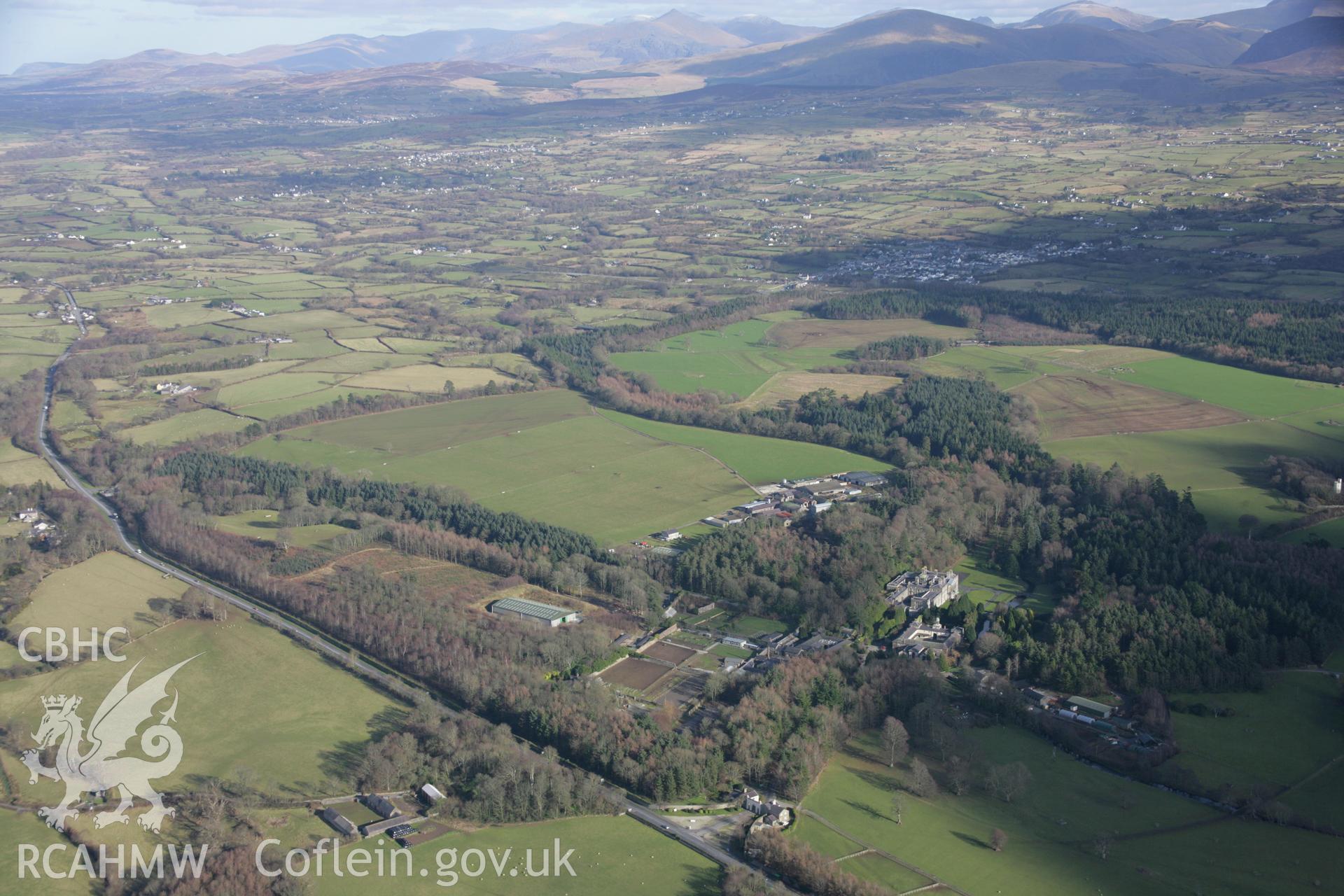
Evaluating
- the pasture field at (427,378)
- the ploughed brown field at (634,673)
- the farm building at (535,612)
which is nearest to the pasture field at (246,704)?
the farm building at (535,612)

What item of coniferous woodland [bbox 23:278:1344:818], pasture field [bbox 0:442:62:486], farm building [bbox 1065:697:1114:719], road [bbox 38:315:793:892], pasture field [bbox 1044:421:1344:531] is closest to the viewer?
road [bbox 38:315:793:892]

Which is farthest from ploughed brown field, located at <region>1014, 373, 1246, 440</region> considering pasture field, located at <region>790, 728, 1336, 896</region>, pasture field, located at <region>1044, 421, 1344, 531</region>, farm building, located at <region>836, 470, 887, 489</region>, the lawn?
pasture field, located at <region>790, 728, 1336, 896</region>

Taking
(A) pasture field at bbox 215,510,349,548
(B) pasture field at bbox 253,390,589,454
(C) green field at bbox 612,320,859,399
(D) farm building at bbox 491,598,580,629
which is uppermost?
(C) green field at bbox 612,320,859,399

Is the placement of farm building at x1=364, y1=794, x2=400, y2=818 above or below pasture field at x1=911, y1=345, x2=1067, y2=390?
below

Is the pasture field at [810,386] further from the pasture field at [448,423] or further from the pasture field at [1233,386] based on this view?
the pasture field at [1233,386]

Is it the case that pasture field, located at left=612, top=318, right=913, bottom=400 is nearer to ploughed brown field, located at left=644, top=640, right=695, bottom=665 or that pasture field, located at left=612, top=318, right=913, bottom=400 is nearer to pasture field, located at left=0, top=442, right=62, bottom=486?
ploughed brown field, located at left=644, top=640, right=695, bottom=665

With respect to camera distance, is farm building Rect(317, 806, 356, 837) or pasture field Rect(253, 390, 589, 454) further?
pasture field Rect(253, 390, 589, 454)

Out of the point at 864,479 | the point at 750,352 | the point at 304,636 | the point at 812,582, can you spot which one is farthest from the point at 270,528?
the point at 750,352
